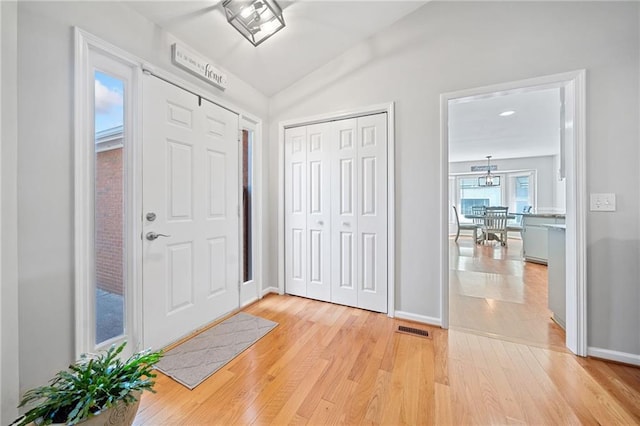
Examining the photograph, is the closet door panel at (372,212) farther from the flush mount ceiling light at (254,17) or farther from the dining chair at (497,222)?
A: the dining chair at (497,222)

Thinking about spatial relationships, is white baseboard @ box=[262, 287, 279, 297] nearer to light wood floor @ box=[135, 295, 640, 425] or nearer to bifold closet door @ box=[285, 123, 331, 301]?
bifold closet door @ box=[285, 123, 331, 301]

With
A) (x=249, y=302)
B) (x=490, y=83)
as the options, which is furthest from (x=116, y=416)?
(x=490, y=83)

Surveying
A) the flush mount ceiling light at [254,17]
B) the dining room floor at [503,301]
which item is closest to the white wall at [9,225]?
the flush mount ceiling light at [254,17]

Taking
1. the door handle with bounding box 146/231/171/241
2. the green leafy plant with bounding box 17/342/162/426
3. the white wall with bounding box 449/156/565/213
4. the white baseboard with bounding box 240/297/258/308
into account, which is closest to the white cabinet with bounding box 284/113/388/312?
the white baseboard with bounding box 240/297/258/308

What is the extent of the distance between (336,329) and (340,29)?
112 inches

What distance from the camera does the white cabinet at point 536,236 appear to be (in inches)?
171

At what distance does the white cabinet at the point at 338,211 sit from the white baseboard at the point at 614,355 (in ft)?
4.96

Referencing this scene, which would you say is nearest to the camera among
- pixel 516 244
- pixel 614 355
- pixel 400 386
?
pixel 400 386

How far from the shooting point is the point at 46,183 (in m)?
1.30

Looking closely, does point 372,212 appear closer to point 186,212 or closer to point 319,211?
point 319,211

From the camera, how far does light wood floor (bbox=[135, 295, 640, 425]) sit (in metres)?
1.30

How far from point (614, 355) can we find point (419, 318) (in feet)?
4.23

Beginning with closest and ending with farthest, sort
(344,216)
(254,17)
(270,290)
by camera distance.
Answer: (254,17)
(344,216)
(270,290)

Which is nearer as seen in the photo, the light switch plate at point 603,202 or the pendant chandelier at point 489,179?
the light switch plate at point 603,202
